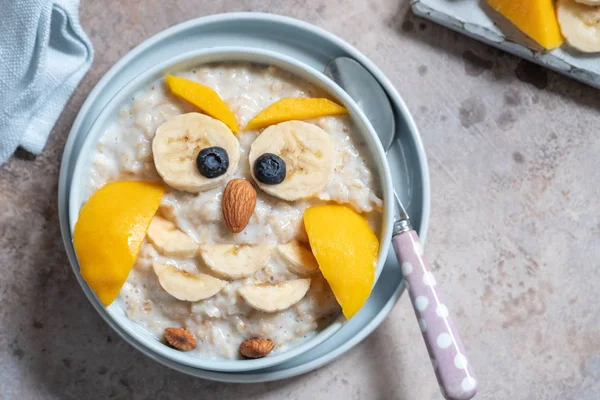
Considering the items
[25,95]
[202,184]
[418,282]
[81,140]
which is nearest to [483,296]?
[418,282]

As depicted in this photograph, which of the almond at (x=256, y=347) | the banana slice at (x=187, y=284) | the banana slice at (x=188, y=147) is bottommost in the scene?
the almond at (x=256, y=347)

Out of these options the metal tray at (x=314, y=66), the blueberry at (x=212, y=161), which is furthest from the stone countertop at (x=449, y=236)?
the blueberry at (x=212, y=161)

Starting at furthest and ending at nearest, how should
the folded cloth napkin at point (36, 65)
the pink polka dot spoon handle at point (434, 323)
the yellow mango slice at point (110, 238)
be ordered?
the folded cloth napkin at point (36, 65)
the pink polka dot spoon handle at point (434, 323)
the yellow mango slice at point (110, 238)

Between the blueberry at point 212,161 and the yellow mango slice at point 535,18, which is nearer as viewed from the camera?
the blueberry at point 212,161

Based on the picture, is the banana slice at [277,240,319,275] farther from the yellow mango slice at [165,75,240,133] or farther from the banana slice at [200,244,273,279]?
the yellow mango slice at [165,75,240,133]

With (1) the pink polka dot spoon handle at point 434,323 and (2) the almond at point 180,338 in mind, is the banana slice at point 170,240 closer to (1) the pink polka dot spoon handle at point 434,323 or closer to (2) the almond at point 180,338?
(2) the almond at point 180,338

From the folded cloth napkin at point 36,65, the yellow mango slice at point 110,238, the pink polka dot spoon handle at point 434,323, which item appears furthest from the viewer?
the folded cloth napkin at point 36,65

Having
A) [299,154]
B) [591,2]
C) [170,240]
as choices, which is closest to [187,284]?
[170,240]

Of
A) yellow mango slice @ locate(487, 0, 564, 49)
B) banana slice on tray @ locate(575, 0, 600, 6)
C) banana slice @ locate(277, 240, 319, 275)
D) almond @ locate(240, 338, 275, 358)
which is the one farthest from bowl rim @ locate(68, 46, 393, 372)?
banana slice on tray @ locate(575, 0, 600, 6)
